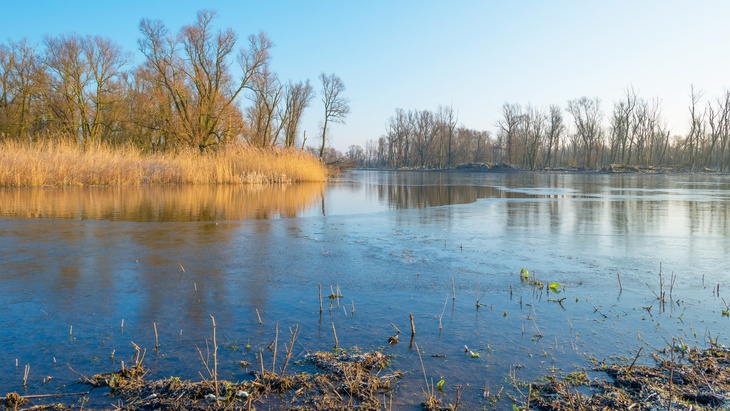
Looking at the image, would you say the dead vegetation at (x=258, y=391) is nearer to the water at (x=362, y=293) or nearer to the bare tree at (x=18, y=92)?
the water at (x=362, y=293)

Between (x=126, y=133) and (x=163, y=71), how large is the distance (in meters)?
8.31

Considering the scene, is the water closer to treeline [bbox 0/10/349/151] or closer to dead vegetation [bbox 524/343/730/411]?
dead vegetation [bbox 524/343/730/411]

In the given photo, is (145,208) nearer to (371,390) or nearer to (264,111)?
(371,390)

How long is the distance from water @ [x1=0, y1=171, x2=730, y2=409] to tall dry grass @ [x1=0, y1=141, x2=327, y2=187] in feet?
34.9

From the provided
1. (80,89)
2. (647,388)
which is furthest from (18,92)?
(647,388)

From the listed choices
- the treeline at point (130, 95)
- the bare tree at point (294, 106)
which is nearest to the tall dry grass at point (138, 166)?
the treeline at point (130, 95)

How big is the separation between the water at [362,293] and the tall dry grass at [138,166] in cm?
1063

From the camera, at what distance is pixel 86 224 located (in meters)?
8.27

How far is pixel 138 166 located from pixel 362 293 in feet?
61.6

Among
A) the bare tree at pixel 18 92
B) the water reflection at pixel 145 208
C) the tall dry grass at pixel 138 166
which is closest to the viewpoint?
the water reflection at pixel 145 208

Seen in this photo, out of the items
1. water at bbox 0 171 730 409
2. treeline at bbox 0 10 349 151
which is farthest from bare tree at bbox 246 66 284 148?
water at bbox 0 171 730 409

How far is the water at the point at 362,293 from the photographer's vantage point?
284cm

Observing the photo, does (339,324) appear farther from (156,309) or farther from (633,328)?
(633,328)

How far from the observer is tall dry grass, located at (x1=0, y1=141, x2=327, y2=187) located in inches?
675
